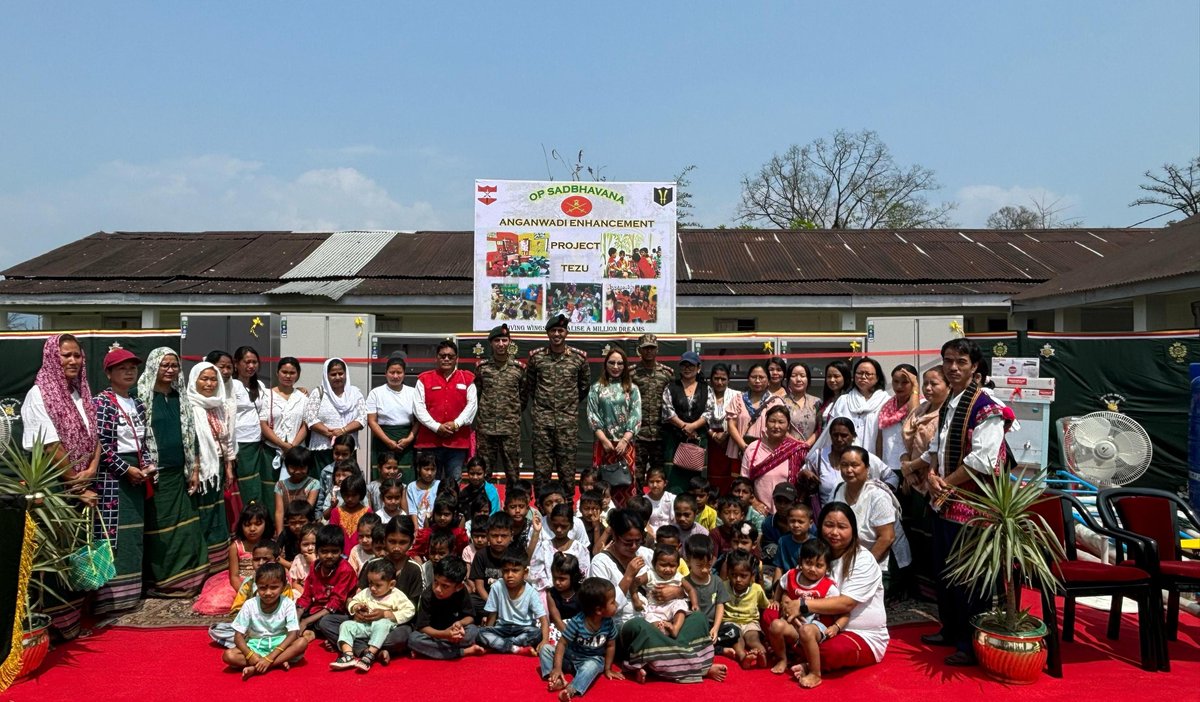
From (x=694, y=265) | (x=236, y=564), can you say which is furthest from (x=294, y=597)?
(x=694, y=265)

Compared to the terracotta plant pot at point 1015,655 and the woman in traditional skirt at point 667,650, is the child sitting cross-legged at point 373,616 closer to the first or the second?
the woman in traditional skirt at point 667,650

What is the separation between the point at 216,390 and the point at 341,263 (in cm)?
968

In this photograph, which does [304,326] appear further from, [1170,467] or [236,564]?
[1170,467]

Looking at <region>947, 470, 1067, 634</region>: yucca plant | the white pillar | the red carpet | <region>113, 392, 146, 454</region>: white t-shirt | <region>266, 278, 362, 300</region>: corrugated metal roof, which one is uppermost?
<region>266, 278, 362, 300</region>: corrugated metal roof

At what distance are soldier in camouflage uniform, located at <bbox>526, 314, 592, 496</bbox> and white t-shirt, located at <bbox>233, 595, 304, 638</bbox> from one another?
241 centimetres

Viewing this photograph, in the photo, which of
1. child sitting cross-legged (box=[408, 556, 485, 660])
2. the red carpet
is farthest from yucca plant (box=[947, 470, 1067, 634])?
child sitting cross-legged (box=[408, 556, 485, 660])

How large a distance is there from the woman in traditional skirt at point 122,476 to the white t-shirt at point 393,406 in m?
1.75

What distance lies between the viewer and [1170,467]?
7.85 metres

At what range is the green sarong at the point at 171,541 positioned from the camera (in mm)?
5125

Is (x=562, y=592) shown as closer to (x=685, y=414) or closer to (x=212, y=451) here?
(x=685, y=414)

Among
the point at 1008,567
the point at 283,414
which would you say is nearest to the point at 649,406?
the point at 283,414

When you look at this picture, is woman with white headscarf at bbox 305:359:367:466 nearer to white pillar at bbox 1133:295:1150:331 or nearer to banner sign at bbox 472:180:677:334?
banner sign at bbox 472:180:677:334

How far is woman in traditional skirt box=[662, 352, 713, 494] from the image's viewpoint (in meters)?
6.10

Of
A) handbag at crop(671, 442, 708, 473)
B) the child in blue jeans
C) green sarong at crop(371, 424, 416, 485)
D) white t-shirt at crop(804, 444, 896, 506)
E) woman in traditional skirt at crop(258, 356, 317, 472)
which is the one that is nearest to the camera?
the child in blue jeans
